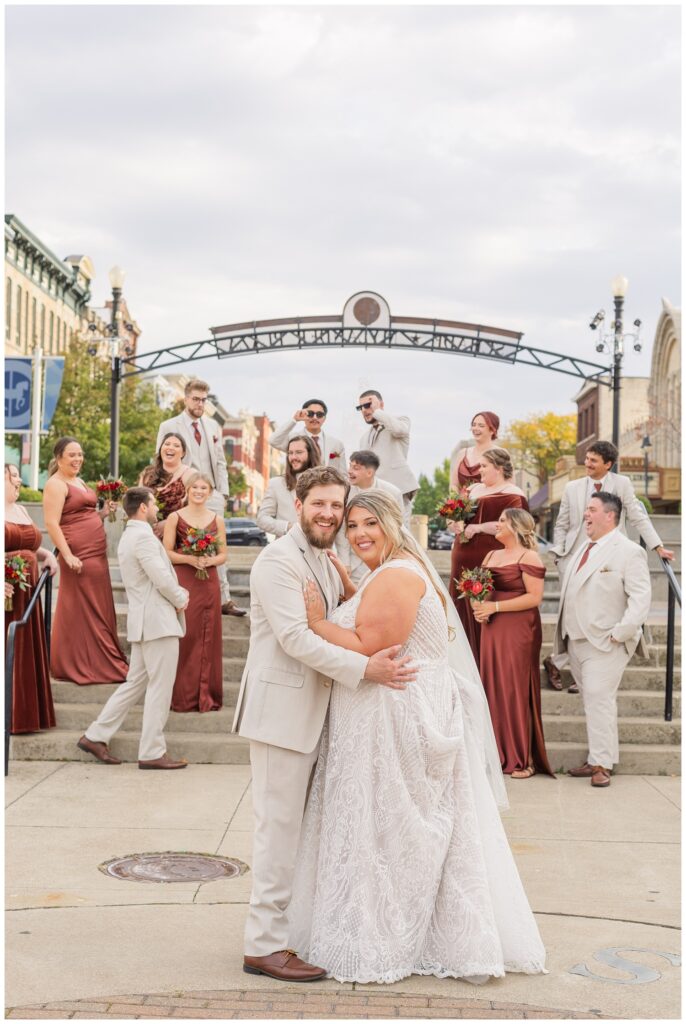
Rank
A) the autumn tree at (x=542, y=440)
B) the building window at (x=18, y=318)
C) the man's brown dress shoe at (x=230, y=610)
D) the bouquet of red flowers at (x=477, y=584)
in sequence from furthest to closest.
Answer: the autumn tree at (x=542, y=440) → the building window at (x=18, y=318) → the man's brown dress shoe at (x=230, y=610) → the bouquet of red flowers at (x=477, y=584)

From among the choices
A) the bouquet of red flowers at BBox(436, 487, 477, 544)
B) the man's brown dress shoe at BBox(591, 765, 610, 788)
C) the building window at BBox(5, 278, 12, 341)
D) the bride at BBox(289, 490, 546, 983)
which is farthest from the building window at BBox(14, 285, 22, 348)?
the bride at BBox(289, 490, 546, 983)

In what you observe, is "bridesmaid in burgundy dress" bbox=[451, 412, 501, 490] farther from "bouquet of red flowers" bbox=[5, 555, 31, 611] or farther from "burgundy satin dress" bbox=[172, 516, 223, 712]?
"bouquet of red flowers" bbox=[5, 555, 31, 611]

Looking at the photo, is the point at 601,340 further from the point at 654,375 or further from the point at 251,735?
the point at 654,375

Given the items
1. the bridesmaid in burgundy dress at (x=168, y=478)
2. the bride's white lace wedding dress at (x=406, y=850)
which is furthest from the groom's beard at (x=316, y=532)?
the bridesmaid in burgundy dress at (x=168, y=478)

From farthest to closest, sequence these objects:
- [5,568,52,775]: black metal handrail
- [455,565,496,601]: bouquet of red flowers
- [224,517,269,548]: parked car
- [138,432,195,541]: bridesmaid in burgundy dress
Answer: [224,517,269,548]: parked car, [138,432,195,541]: bridesmaid in burgundy dress, [455,565,496,601]: bouquet of red flowers, [5,568,52,775]: black metal handrail

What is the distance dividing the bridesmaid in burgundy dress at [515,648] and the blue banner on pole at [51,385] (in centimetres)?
2455

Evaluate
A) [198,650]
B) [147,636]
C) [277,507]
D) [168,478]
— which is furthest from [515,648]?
[168,478]

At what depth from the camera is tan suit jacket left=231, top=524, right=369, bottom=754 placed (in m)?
4.80

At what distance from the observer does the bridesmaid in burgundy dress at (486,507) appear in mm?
9656

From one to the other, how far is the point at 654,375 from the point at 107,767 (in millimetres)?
56603

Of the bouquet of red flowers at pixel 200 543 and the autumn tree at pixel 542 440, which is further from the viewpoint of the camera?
the autumn tree at pixel 542 440

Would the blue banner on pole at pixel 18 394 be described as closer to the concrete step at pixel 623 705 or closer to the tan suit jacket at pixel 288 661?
the concrete step at pixel 623 705

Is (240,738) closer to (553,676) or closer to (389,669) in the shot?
(553,676)

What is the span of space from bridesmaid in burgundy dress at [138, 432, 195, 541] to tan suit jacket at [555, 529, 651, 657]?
3648 millimetres
